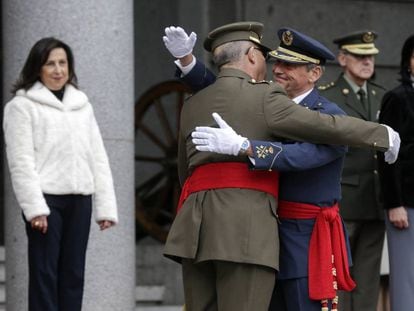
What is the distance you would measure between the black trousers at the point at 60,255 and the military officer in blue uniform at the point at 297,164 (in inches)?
60.8

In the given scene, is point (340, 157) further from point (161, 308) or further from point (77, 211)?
point (161, 308)

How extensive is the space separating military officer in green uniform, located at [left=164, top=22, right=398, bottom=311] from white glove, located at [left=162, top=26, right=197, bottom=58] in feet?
0.60

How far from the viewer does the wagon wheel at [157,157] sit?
39.2 feet

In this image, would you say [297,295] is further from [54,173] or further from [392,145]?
[54,173]

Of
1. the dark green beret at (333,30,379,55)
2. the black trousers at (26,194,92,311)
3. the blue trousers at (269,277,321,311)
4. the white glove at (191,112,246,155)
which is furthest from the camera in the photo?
the dark green beret at (333,30,379,55)

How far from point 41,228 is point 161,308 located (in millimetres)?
3244

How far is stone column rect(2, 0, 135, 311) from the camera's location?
8.92 metres

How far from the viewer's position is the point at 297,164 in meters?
6.16

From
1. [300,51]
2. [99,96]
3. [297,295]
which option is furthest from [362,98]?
[297,295]

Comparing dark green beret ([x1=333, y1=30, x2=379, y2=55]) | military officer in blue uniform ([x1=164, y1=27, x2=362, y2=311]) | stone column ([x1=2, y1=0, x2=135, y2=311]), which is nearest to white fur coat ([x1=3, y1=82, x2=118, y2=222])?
stone column ([x1=2, y1=0, x2=135, y2=311])

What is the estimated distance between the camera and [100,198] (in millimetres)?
7898

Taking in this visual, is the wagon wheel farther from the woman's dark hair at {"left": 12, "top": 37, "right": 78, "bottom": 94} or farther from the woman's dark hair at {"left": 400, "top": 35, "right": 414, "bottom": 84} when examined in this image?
the woman's dark hair at {"left": 12, "top": 37, "right": 78, "bottom": 94}

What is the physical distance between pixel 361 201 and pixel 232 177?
287 cm

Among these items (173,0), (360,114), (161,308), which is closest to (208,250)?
(360,114)
